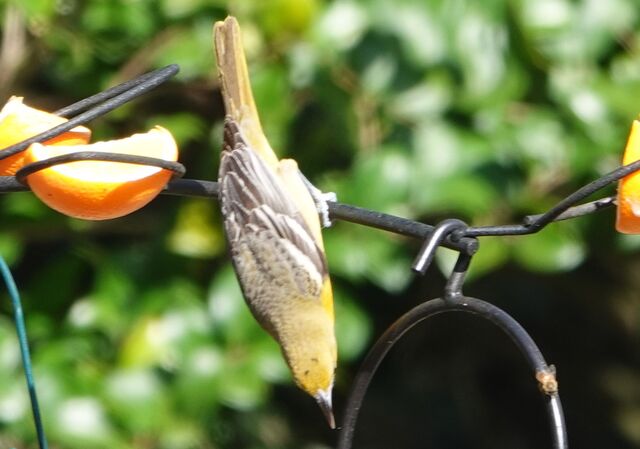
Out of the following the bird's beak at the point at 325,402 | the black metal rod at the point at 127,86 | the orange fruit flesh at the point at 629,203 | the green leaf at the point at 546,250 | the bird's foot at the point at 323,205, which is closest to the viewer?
the orange fruit flesh at the point at 629,203

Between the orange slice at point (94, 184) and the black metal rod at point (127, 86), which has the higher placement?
the black metal rod at point (127, 86)

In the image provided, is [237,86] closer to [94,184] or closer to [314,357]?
[314,357]

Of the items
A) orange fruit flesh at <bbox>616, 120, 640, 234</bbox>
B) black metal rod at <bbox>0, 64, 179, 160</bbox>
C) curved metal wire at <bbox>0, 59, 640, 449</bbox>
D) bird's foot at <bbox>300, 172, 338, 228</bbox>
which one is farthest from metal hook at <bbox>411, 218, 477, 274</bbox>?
black metal rod at <bbox>0, 64, 179, 160</bbox>

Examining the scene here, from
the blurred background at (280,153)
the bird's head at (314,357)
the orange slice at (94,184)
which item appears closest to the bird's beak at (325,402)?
the bird's head at (314,357)

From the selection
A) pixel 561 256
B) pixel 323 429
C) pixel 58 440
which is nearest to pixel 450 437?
pixel 323 429

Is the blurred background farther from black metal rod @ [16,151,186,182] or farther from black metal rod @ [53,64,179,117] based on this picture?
black metal rod @ [16,151,186,182]

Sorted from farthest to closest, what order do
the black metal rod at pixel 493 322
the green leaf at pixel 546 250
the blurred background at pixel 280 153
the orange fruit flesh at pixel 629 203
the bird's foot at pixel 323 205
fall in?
1. the green leaf at pixel 546 250
2. the blurred background at pixel 280 153
3. the bird's foot at pixel 323 205
4. the orange fruit flesh at pixel 629 203
5. the black metal rod at pixel 493 322

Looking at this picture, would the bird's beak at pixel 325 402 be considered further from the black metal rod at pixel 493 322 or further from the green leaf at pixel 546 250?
the green leaf at pixel 546 250
